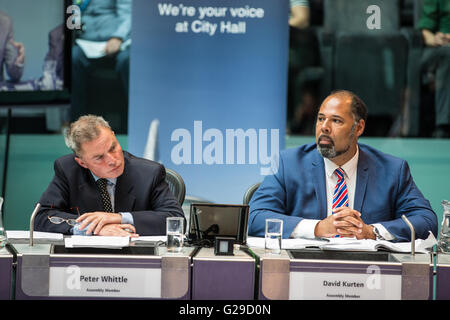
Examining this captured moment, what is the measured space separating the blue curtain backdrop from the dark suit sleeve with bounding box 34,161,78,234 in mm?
1551

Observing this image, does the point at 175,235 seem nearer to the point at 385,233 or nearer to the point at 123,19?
the point at 385,233

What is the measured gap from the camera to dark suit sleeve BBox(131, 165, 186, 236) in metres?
2.83

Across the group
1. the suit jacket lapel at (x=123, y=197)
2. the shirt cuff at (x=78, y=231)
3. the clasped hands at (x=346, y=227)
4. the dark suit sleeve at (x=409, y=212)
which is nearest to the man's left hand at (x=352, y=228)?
the clasped hands at (x=346, y=227)

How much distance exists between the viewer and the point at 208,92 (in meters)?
4.67

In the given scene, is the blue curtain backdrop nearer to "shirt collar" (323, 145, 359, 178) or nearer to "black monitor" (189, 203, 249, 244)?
"shirt collar" (323, 145, 359, 178)

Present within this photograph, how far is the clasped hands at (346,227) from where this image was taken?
281 cm

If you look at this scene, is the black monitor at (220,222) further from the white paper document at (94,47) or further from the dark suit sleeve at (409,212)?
the white paper document at (94,47)

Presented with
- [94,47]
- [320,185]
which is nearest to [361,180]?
[320,185]

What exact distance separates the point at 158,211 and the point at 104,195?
291 millimetres

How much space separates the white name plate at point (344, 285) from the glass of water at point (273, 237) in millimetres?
177
